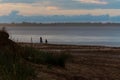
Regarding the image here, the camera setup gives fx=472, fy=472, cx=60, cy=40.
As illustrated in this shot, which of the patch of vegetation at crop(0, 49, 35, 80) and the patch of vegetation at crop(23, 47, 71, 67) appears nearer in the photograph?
the patch of vegetation at crop(0, 49, 35, 80)

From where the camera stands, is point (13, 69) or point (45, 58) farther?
point (45, 58)

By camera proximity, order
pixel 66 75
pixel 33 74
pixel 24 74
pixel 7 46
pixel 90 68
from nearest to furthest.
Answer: pixel 24 74 → pixel 33 74 → pixel 66 75 → pixel 7 46 → pixel 90 68

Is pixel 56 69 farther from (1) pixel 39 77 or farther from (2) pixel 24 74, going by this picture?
(2) pixel 24 74

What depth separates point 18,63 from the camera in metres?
13.5

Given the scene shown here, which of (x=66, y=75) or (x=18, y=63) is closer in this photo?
(x=18, y=63)

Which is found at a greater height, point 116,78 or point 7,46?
point 7,46

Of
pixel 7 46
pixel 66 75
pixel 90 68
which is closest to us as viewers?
pixel 66 75

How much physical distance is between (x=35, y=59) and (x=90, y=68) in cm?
234

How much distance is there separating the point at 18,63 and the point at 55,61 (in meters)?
3.71

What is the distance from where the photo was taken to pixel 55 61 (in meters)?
17.1

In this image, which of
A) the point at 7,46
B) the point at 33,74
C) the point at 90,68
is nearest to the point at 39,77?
the point at 33,74

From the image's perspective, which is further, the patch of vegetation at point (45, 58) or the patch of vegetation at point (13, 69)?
the patch of vegetation at point (45, 58)

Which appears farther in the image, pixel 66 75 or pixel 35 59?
pixel 35 59

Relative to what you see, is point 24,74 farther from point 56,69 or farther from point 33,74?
point 56,69
